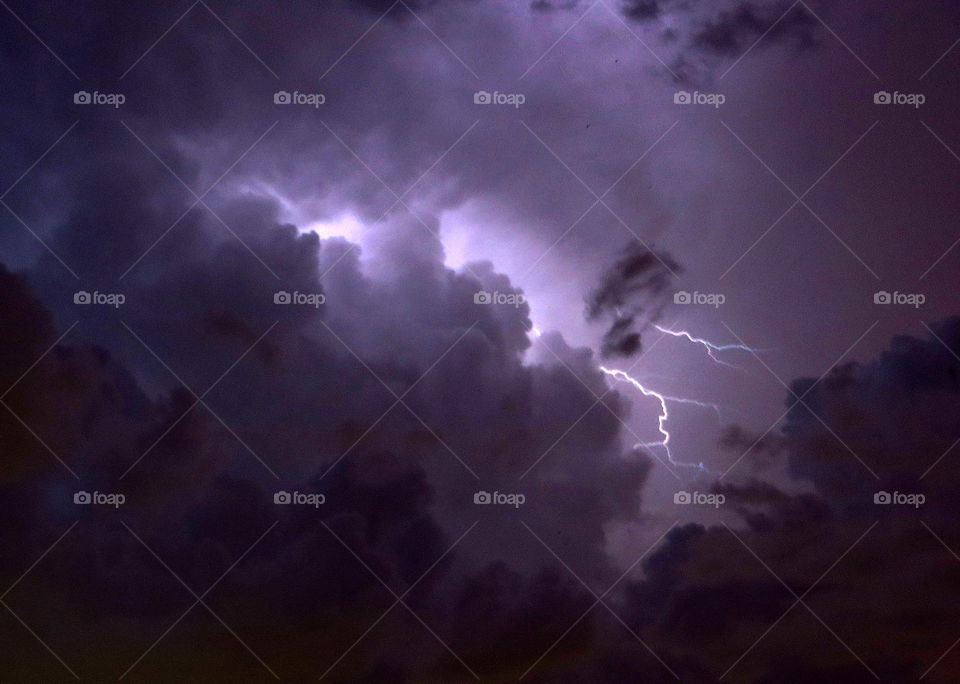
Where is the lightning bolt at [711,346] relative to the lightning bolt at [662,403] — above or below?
above

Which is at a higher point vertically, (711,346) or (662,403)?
(711,346)

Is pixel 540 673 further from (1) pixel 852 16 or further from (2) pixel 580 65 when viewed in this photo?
(1) pixel 852 16

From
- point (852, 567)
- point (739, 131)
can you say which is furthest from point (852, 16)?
point (852, 567)

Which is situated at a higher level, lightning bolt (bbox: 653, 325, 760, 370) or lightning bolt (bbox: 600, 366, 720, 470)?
lightning bolt (bbox: 653, 325, 760, 370)
